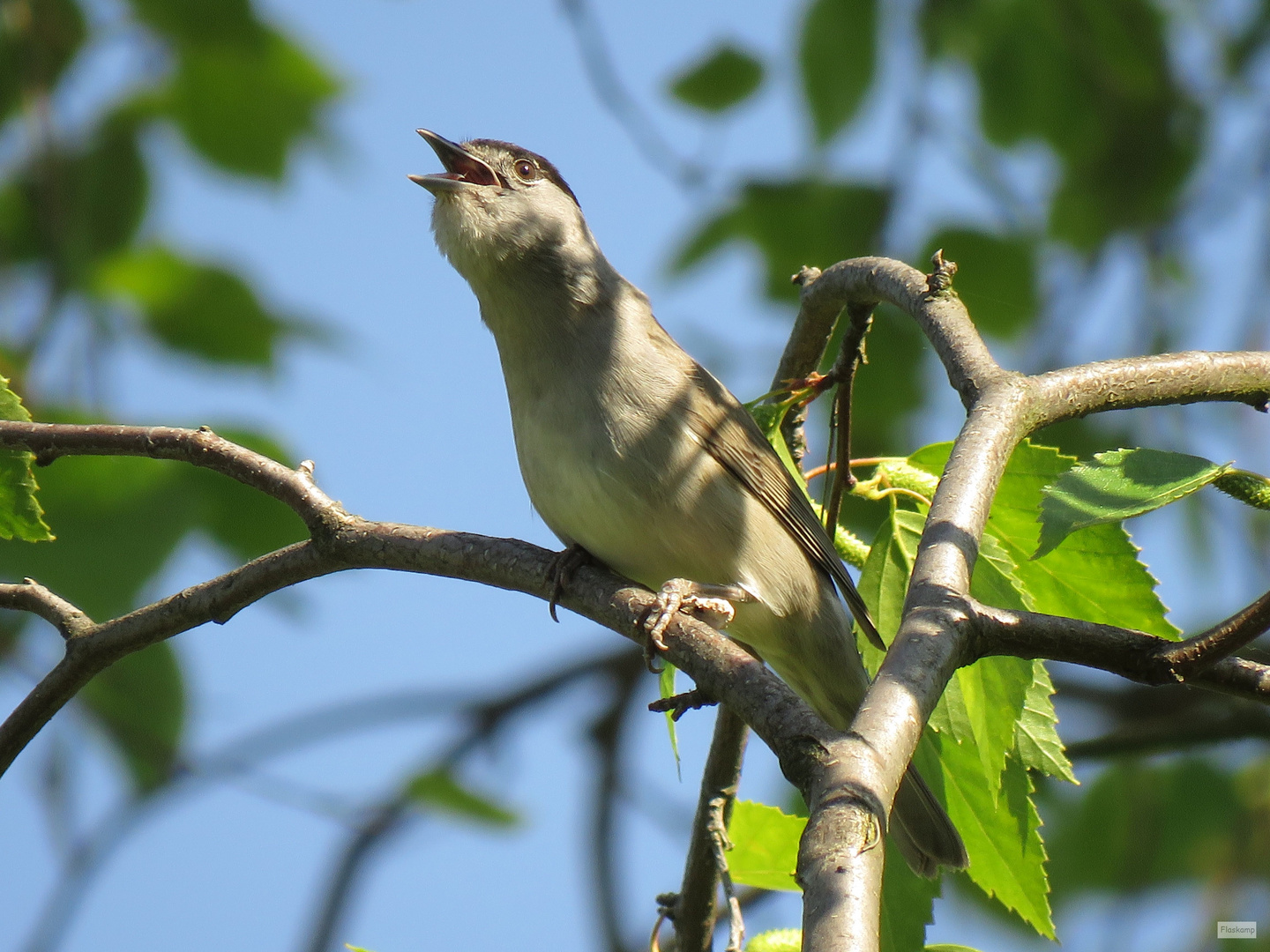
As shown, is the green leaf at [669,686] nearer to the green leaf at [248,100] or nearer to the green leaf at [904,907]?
the green leaf at [904,907]

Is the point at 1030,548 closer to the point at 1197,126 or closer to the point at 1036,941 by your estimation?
the point at 1036,941

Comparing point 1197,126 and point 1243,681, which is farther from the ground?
point 1197,126

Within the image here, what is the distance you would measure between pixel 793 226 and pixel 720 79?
896 mm

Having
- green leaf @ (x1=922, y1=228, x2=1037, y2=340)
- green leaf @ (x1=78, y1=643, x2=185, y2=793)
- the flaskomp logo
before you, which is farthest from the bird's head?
the flaskomp logo

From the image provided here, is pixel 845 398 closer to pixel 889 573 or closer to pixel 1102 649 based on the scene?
pixel 889 573

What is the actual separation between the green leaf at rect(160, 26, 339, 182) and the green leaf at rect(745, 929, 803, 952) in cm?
418

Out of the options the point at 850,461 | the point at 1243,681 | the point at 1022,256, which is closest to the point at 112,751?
the point at 850,461

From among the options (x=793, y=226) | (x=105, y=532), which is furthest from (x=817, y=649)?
(x=793, y=226)

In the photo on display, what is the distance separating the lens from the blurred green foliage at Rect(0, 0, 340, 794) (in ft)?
12.4

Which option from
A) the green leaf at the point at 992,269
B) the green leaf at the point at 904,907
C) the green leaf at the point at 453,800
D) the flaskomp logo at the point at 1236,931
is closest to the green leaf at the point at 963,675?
the green leaf at the point at 904,907

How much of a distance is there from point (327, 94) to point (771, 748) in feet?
16.0

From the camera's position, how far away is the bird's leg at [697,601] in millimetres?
2544

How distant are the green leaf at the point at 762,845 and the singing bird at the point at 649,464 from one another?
443 mm

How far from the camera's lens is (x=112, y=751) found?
4.39 m
